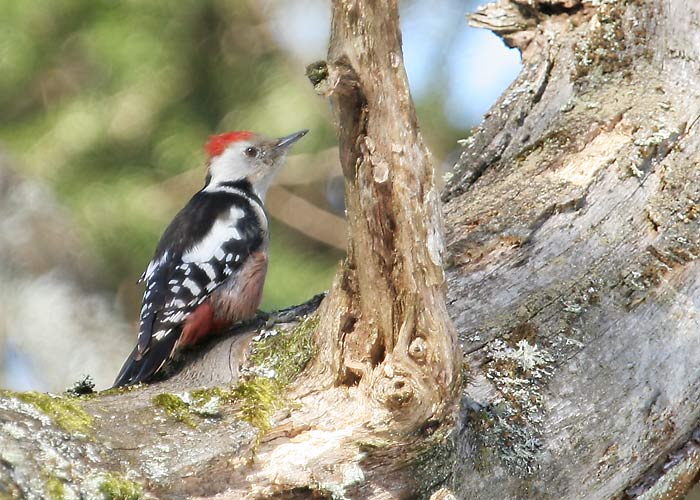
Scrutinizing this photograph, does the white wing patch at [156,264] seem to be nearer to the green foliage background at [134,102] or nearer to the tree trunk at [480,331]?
the green foliage background at [134,102]

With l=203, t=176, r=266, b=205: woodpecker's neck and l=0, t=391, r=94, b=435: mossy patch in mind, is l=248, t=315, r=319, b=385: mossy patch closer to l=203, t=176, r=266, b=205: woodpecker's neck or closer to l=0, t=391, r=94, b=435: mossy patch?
l=0, t=391, r=94, b=435: mossy patch

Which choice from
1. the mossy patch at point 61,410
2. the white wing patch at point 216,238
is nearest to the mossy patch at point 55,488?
the mossy patch at point 61,410

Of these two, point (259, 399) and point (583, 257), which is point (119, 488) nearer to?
point (259, 399)

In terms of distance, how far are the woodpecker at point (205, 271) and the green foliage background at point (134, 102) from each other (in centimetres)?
A: 27

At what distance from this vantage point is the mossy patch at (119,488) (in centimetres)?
216

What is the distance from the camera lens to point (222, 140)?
4.91m

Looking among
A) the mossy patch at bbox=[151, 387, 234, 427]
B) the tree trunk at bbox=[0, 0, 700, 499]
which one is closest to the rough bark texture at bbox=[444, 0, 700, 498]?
the tree trunk at bbox=[0, 0, 700, 499]

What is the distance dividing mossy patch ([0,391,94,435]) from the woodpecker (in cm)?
88

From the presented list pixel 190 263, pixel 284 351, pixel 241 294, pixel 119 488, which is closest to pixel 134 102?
pixel 190 263

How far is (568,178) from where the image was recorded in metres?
3.61

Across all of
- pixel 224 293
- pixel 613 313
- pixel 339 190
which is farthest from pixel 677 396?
pixel 339 190

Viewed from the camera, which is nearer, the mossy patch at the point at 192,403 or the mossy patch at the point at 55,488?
the mossy patch at the point at 55,488

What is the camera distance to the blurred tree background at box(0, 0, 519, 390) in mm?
4844

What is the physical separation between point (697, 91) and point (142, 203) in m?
2.84
